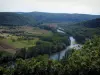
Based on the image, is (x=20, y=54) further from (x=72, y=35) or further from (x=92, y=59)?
(x=72, y=35)

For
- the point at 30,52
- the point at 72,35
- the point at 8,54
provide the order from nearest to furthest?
the point at 8,54
the point at 30,52
the point at 72,35

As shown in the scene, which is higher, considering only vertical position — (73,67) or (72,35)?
(73,67)

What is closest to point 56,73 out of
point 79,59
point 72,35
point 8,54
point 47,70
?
point 47,70

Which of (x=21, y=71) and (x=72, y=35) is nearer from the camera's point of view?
(x=21, y=71)

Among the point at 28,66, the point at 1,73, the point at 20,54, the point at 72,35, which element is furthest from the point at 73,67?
the point at 72,35

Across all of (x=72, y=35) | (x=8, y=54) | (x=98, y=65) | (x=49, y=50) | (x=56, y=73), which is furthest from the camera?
(x=72, y=35)

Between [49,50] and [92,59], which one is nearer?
[92,59]

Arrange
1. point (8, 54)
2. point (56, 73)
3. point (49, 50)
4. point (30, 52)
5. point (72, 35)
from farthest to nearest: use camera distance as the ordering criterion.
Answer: point (72, 35) → point (49, 50) → point (30, 52) → point (8, 54) → point (56, 73)

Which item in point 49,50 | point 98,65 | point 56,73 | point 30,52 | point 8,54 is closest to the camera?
point 98,65

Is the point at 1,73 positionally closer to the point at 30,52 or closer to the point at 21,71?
the point at 21,71
